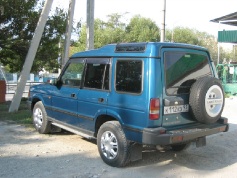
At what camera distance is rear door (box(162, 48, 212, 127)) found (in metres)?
4.95

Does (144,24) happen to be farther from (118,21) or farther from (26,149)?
(26,149)

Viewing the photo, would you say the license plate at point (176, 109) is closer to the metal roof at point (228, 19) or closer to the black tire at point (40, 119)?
the black tire at point (40, 119)

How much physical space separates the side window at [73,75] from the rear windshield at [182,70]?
1918 mm

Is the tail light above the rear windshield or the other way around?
the other way around

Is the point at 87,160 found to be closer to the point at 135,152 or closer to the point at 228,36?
the point at 135,152

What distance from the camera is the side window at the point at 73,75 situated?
6289 millimetres

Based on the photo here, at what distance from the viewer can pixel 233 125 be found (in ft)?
30.7

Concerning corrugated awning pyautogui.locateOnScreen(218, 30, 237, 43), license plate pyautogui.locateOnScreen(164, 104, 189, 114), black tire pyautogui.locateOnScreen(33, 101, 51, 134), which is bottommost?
black tire pyautogui.locateOnScreen(33, 101, 51, 134)

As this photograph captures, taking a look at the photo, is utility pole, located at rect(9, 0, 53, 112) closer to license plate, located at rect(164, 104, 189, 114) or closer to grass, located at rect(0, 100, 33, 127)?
grass, located at rect(0, 100, 33, 127)

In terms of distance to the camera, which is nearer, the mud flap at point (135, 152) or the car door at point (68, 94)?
the mud flap at point (135, 152)

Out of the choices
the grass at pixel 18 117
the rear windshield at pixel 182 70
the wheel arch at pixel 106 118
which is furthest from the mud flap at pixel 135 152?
the grass at pixel 18 117

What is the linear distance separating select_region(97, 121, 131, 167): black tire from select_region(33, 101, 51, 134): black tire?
7.12 feet

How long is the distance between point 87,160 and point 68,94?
4.65ft

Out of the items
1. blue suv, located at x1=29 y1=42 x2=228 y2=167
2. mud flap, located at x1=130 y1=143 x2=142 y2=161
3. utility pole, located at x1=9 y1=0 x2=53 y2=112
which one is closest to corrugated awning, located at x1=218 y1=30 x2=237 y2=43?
utility pole, located at x1=9 y1=0 x2=53 y2=112
